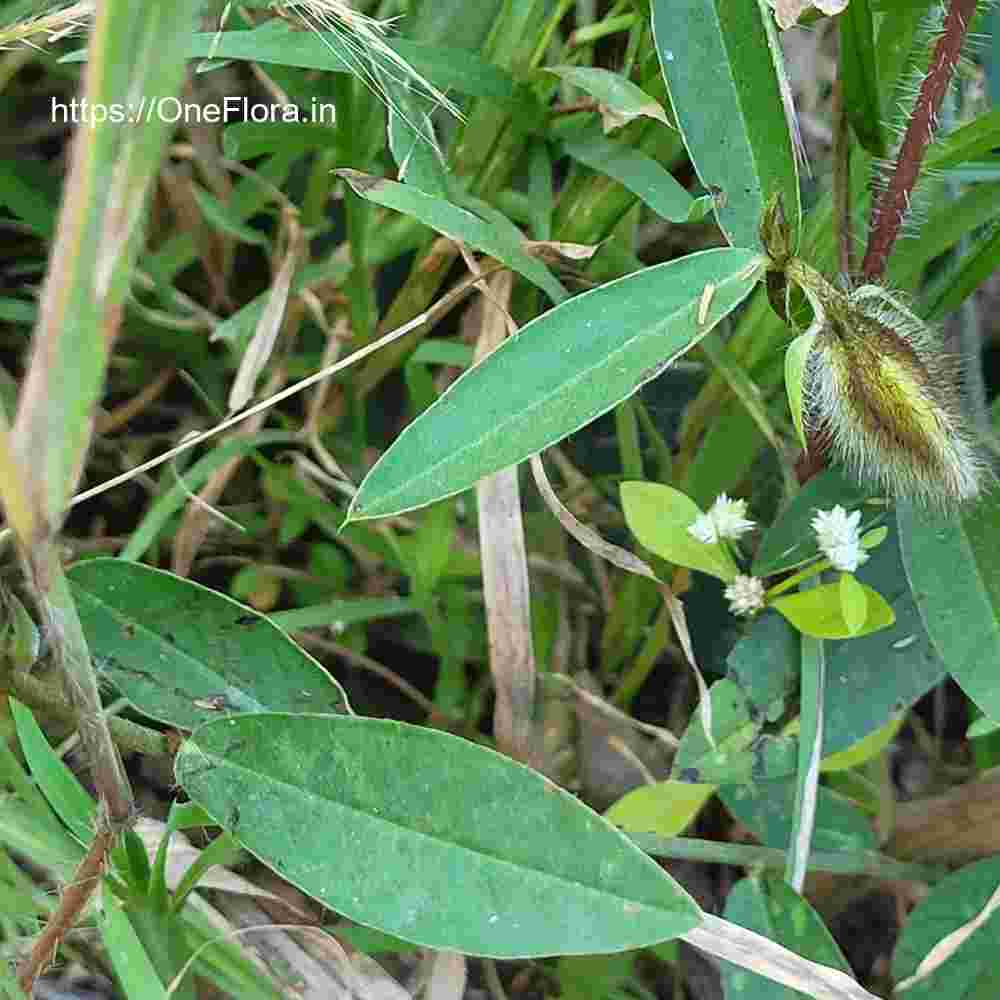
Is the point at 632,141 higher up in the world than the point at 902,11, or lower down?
lower down

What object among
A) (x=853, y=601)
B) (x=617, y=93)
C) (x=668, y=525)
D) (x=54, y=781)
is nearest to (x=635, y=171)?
(x=617, y=93)

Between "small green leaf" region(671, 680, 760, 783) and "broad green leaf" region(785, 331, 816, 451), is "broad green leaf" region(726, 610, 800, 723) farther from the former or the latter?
"broad green leaf" region(785, 331, 816, 451)

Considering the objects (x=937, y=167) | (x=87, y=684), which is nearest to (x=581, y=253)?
(x=937, y=167)

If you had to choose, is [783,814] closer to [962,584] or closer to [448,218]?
[962,584]

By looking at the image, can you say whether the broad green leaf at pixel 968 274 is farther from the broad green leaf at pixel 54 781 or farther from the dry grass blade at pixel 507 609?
the broad green leaf at pixel 54 781

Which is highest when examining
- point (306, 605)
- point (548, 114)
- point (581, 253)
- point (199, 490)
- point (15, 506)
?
point (548, 114)

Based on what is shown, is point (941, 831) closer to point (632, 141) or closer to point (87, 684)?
point (632, 141)

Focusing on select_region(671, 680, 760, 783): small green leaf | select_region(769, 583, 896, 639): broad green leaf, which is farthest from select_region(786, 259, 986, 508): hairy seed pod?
select_region(671, 680, 760, 783): small green leaf
